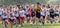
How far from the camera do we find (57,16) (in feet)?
16.8

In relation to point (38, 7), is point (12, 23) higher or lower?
lower

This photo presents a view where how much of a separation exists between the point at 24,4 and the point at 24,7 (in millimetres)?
72

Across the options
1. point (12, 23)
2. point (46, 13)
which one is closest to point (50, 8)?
point (46, 13)

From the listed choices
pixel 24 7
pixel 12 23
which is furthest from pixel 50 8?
pixel 12 23

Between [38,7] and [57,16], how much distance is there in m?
0.46

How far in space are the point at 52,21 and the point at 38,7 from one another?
430mm

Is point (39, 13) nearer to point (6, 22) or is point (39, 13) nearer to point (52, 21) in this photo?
point (52, 21)

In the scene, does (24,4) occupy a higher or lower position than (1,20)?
higher

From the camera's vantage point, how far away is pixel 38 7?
16.6 ft

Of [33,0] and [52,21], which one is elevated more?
[33,0]

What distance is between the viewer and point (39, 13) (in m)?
5.09

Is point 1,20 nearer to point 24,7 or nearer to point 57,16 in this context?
point 24,7

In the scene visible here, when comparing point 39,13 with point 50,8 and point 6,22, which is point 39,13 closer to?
point 50,8

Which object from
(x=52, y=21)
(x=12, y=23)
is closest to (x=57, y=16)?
(x=52, y=21)
